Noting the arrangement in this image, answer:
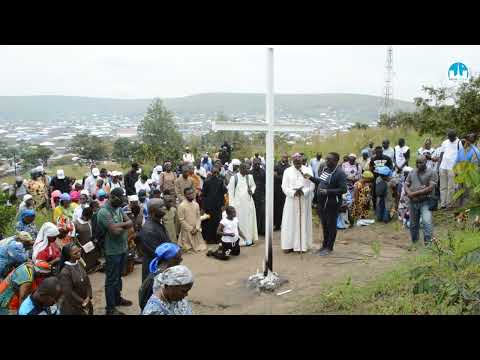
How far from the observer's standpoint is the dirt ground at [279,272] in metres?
6.22

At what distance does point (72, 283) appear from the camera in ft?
15.8

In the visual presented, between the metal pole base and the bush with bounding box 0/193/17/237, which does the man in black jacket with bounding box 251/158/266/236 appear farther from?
the bush with bounding box 0/193/17/237

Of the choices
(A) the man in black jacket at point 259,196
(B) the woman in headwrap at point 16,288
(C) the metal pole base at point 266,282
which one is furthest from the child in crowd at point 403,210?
(B) the woman in headwrap at point 16,288

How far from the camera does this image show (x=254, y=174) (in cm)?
1014

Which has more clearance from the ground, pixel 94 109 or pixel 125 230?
pixel 94 109

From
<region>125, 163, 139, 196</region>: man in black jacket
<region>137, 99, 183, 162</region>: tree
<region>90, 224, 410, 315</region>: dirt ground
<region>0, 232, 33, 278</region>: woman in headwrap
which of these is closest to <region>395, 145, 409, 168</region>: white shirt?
<region>90, 224, 410, 315</region>: dirt ground

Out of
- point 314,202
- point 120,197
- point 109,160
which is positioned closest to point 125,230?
point 120,197

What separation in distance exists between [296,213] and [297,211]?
0.04 meters

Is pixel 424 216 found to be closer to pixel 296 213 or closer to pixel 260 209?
pixel 296 213

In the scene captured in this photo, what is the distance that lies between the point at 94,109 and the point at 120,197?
47.7 meters

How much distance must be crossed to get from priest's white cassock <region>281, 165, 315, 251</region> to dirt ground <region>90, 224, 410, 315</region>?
228mm

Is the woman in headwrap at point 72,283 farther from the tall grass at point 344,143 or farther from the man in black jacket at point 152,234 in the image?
the tall grass at point 344,143

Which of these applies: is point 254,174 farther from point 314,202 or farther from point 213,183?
point 314,202

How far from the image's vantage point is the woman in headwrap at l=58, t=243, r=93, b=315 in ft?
15.6
